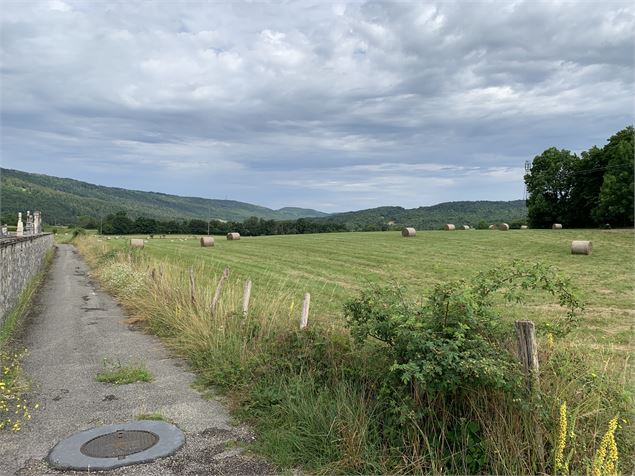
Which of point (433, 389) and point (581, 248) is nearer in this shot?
point (433, 389)

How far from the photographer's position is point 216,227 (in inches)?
3551

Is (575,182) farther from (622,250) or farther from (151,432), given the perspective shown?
(151,432)

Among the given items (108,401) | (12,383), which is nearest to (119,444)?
(108,401)

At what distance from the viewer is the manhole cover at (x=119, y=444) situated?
4566 millimetres

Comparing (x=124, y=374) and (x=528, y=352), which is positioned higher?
(x=528, y=352)

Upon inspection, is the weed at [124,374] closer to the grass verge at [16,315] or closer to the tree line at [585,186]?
the grass verge at [16,315]

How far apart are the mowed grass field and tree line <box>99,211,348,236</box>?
40841mm

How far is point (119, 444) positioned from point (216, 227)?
8713 centimetres

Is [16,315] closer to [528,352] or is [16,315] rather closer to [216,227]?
[528,352]

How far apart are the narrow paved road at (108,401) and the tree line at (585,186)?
161 feet

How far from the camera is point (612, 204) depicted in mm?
47062

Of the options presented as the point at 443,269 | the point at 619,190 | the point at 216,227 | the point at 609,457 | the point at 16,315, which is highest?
the point at 619,190

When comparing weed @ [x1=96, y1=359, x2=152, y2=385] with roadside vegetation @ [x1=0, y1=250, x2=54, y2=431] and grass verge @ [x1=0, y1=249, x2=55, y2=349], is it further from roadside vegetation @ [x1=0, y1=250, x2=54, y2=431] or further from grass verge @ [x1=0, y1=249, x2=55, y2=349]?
grass verge @ [x1=0, y1=249, x2=55, y2=349]

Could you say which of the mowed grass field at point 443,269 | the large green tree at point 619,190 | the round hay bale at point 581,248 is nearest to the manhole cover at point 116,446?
the mowed grass field at point 443,269
